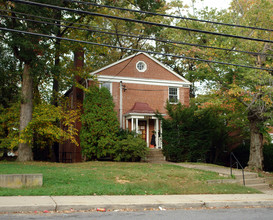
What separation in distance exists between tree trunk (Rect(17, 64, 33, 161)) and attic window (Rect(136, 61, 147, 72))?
9.08 m

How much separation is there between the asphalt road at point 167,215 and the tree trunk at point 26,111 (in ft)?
41.8

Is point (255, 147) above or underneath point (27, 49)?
underneath

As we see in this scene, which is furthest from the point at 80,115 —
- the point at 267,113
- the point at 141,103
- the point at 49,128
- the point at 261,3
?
the point at 261,3

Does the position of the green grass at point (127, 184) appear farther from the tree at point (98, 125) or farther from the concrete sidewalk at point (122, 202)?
the tree at point (98, 125)

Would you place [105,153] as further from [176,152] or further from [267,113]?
[267,113]

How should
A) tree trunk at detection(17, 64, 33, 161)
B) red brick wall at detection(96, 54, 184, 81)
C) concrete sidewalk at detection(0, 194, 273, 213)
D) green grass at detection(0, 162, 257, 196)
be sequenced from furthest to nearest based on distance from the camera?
red brick wall at detection(96, 54, 184, 81) → tree trunk at detection(17, 64, 33, 161) → green grass at detection(0, 162, 257, 196) → concrete sidewalk at detection(0, 194, 273, 213)

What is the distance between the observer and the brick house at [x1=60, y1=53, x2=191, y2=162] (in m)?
24.3

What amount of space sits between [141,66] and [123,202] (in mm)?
17769

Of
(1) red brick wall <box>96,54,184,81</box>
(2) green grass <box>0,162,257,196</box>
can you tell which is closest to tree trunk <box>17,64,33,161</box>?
(1) red brick wall <box>96,54,184,81</box>

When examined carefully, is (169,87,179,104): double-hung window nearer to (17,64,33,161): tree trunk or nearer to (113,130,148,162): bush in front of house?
(113,130,148,162): bush in front of house

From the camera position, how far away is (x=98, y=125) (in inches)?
824

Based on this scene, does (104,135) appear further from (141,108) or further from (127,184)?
(127,184)

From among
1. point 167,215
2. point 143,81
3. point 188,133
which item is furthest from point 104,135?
point 167,215

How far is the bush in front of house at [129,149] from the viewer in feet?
66.3
